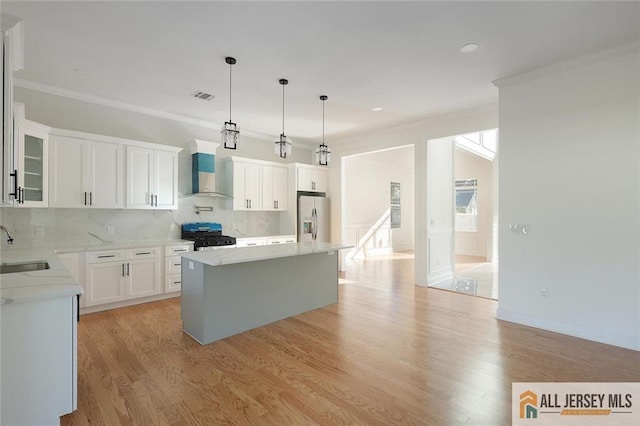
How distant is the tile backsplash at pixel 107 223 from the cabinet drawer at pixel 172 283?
2.41 feet

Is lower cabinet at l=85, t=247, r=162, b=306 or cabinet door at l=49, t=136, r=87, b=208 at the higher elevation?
cabinet door at l=49, t=136, r=87, b=208

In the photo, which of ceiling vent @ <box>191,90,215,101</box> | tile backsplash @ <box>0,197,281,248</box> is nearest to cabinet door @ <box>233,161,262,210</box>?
tile backsplash @ <box>0,197,281,248</box>

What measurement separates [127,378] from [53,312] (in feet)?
3.22

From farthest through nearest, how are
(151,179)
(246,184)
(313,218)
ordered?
(313,218)
(246,184)
(151,179)

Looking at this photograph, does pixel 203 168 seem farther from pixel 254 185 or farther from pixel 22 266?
pixel 22 266

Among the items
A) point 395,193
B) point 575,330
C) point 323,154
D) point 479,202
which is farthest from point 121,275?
point 479,202

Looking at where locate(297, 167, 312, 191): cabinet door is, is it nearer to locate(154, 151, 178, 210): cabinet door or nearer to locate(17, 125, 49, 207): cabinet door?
locate(154, 151, 178, 210): cabinet door

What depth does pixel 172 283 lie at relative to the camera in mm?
4602

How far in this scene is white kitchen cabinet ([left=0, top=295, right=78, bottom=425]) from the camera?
1.65 meters

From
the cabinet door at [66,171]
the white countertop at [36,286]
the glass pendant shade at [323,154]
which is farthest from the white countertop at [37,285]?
the glass pendant shade at [323,154]

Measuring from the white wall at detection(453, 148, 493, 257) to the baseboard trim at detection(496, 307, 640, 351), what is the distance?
17.3 ft

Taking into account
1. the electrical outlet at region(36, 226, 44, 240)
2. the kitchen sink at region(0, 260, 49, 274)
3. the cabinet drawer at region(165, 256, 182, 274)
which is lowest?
the cabinet drawer at region(165, 256, 182, 274)

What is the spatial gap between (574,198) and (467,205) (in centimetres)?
632

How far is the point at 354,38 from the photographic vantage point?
→ 110 inches
